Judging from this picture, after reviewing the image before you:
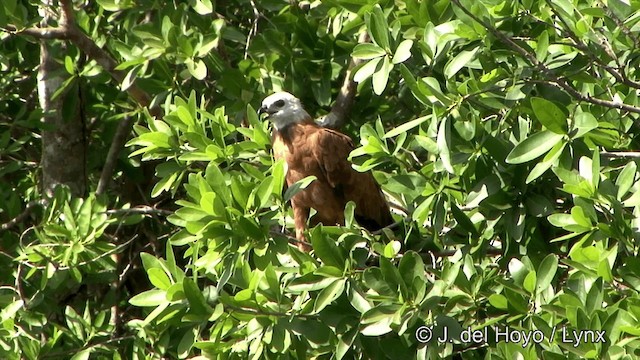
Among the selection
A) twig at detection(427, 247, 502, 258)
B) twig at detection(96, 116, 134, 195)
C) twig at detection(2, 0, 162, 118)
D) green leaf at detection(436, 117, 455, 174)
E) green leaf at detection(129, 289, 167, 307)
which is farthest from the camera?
twig at detection(96, 116, 134, 195)

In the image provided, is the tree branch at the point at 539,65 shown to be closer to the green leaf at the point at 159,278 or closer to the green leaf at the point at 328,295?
the green leaf at the point at 328,295

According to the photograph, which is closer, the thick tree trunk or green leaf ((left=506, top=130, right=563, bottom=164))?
green leaf ((left=506, top=130, right=563, bottom=164))

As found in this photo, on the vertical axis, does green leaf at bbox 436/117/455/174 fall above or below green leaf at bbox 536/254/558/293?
above

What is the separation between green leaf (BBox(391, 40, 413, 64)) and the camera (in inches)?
151

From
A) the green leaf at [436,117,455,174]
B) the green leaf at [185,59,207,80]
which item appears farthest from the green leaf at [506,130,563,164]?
the green leaf at [185,59,207,80]

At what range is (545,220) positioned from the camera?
160 inches

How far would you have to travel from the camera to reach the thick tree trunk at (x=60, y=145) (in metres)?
6.11

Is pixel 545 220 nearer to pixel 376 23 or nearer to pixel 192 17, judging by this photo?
pixel 376 23

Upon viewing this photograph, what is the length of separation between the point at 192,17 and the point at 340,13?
0.83m

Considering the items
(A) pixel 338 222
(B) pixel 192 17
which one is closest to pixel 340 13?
(B) pixel 192 17

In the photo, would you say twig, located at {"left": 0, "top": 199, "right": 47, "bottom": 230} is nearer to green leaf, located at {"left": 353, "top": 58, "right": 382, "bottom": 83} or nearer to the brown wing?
the brown wing

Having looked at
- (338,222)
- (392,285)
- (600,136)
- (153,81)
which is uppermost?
(600,136)

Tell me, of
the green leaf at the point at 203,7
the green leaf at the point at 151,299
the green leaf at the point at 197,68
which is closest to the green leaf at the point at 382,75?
the green leaf at the point at 151,299

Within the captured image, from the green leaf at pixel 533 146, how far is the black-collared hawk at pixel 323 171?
209 cm
